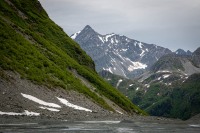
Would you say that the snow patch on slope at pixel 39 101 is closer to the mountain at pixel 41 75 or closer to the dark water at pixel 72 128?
the mountain at pixel 41 75

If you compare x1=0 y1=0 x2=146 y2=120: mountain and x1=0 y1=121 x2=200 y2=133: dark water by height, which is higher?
x1=0 y1=0 x2=146 y2=120: mountain

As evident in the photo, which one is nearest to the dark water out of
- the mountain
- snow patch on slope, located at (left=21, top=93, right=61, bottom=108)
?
the mountain

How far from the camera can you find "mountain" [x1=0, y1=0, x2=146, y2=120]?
56031 millimetres

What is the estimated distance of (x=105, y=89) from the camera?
109 m

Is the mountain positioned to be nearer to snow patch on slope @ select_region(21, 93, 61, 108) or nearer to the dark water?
snow patch on slope @ select_region(21, 93, 61, 108)

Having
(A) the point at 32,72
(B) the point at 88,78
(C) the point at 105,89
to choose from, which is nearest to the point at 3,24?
(A) the point at 32,72

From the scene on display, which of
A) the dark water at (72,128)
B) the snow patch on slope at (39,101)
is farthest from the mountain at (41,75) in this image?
the dark water at (72,128)

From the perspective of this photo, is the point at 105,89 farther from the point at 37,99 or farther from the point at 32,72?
the point at 37,99

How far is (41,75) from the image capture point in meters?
78.1

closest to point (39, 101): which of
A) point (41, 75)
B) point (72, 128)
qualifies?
point (41, 75)

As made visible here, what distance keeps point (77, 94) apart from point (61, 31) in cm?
6547

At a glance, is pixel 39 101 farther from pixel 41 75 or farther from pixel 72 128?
pixel 72 128

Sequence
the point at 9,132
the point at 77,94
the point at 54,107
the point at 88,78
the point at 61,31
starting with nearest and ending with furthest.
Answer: the point at 9,132
the point at 54,107
the point at 77,94
the point at 88,78
the point at 61,31

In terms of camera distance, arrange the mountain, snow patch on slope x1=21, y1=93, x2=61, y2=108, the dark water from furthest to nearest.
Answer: snow patch on slope x1=21, y1=93, x2=61, y2=108, the mountain, the dark water
